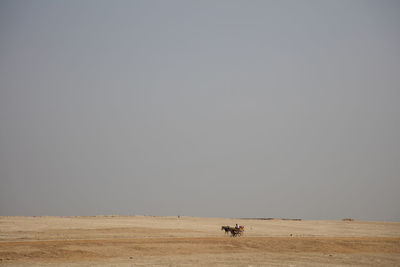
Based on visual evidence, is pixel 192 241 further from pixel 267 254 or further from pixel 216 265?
pixel 216 265

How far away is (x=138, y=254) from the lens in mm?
33562

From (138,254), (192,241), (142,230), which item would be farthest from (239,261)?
(142,230)

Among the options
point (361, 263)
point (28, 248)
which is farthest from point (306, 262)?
point (28, 248)

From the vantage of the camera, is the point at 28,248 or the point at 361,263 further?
the point at 28,248

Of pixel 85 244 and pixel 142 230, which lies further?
pixel 142 230

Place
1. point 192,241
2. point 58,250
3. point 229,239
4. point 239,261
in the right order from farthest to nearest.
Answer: point 229,239
point 192,241
point 58,250
point 239,261

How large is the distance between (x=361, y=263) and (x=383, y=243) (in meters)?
15.1

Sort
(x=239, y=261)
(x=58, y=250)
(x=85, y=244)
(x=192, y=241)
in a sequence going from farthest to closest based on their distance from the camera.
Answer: (x=192, y=241), (x=85, y=244), (x=58, y=250), (x=239, y=261)

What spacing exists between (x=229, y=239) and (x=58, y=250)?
1648cm

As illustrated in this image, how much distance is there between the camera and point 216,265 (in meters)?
28.4

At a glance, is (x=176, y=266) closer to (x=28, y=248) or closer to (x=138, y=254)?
(x=138, y=254)

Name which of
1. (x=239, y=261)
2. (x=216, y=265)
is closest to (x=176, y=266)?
(x=216, y=265)

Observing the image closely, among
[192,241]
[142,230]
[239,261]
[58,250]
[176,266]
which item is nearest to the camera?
[176,266]

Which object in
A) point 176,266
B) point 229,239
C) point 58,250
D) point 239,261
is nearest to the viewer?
point 176,266
